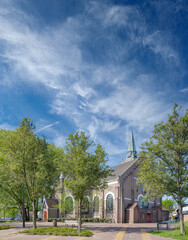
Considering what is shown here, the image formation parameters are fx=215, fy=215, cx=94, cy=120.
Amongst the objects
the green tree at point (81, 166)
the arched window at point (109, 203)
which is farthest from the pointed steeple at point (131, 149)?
the green tree at point (81, 166)

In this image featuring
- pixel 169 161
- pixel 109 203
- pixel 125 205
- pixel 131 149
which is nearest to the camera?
pixel 169 161

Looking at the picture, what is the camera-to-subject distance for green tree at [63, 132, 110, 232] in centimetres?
2476

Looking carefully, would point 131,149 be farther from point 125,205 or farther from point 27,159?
point 27,159

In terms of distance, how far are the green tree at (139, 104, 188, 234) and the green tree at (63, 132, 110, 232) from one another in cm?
563

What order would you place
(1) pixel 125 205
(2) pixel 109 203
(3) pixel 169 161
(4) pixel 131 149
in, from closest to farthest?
(3) pixel 169 161
(1) pixel 125 205
(2) pixel 109 203
(4) pixel 131 149

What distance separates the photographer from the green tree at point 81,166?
81.2ft

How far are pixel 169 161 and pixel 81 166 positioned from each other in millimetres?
9807

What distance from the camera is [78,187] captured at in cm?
2473

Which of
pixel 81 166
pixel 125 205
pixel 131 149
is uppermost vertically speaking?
pixel 131 149

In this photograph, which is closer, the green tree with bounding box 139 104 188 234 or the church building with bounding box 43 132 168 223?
the green tree with bounding box 139 104 188 234

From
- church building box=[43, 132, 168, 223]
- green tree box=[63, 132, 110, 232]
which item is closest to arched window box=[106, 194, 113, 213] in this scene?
church building box=[43, 132, 168, 223]

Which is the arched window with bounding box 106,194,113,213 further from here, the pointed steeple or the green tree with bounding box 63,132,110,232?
the pointed steeple

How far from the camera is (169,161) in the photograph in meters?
23.3

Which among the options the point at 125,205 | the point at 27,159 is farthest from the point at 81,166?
the point at 125,205
